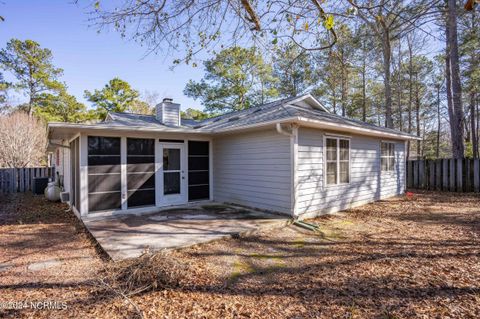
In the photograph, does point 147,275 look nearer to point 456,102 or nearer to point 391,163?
point 391,163

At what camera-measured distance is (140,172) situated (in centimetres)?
723

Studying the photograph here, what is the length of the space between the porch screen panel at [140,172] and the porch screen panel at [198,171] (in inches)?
48.5

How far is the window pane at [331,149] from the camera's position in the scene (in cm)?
727

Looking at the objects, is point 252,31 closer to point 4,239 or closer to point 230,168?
point 230,168

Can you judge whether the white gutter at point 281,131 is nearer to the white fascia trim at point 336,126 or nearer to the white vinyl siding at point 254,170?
the white vinyl siding at point 254,170

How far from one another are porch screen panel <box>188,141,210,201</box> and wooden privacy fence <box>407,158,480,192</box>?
1007 centimetres

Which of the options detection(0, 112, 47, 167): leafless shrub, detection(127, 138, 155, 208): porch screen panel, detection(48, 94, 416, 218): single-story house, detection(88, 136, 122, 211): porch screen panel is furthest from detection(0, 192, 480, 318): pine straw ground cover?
detection(0, 112, 47, 167): leafless shrub

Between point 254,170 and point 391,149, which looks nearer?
point 254,170

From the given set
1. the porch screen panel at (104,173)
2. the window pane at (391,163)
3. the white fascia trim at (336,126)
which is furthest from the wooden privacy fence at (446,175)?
the porch screen panel at (104,173)

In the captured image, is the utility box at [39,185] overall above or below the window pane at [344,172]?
below

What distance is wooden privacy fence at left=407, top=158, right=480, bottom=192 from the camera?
10462mm

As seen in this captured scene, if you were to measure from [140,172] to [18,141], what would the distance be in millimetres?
12782

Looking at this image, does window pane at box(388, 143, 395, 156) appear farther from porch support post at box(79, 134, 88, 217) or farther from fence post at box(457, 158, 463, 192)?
porch support post at box(79, 134, 88, 217)

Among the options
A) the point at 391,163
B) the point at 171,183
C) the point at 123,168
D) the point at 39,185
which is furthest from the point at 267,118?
the point at 39,185
